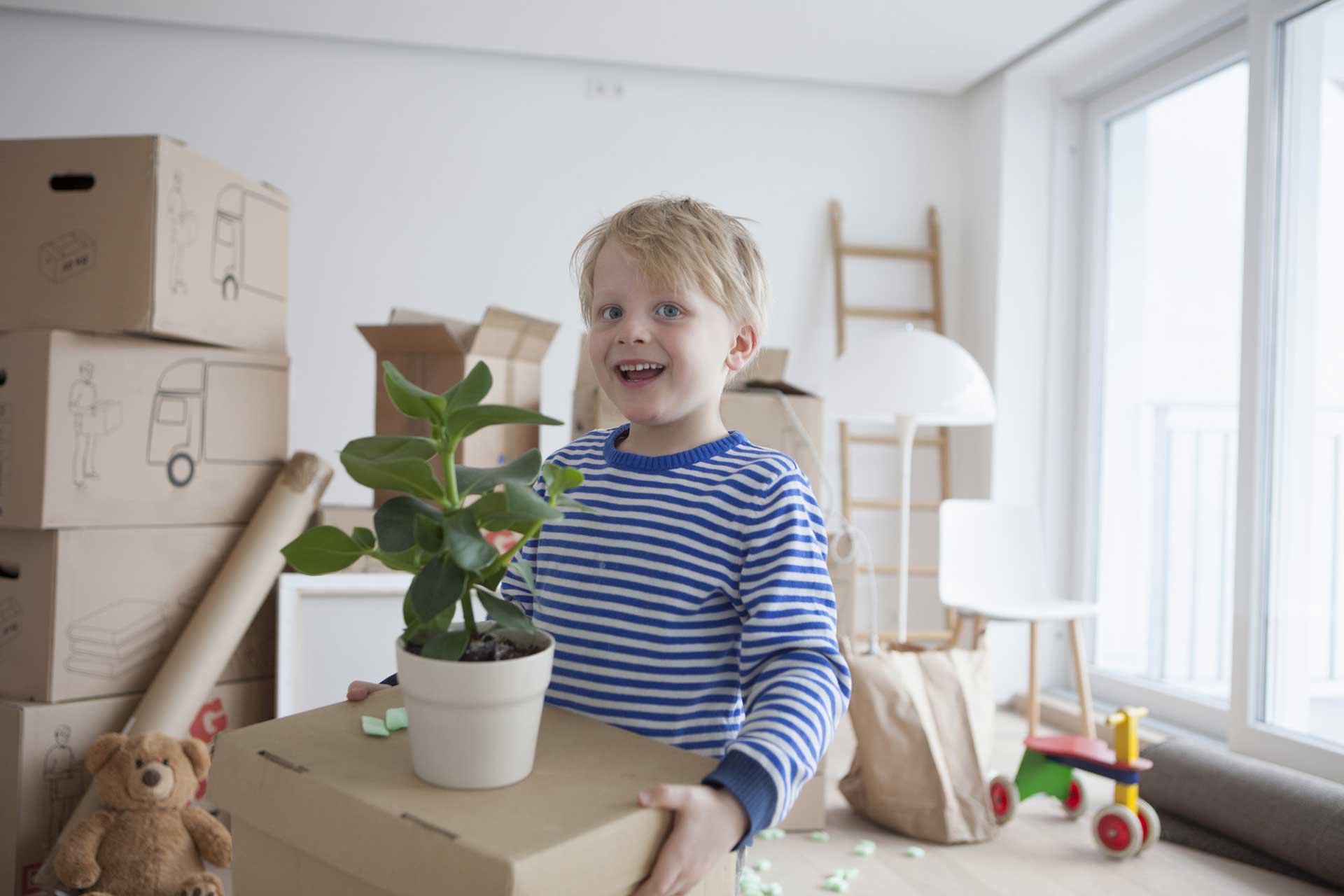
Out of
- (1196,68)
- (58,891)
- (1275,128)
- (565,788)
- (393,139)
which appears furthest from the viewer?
(393,139)

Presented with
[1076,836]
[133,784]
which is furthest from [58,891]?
[1076,836]

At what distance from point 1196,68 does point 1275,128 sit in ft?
1.62

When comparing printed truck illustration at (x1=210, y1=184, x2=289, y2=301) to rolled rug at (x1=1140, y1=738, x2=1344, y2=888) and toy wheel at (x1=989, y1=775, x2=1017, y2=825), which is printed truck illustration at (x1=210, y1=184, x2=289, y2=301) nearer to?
toy wheel at (x1=989, y1=775, x2=1017, y2=825)

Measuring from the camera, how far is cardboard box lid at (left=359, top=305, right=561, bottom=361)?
2145mm

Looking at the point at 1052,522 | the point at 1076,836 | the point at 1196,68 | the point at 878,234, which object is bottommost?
the point at 1076,836

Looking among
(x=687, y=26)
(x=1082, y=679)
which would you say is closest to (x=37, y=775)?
(x=1082, y=679)

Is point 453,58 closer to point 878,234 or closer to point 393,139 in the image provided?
A: point 393,139

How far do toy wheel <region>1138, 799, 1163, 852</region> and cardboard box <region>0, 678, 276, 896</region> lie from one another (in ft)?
7.02

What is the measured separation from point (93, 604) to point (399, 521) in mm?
1498

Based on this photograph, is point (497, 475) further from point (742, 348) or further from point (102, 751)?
point (102, 751)

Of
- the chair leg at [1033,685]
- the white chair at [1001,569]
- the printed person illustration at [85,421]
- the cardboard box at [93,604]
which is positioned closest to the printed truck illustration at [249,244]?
the printed person illustration at [85,421]

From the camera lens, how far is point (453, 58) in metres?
3.54

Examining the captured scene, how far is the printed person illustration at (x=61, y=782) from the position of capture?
5.86 ft

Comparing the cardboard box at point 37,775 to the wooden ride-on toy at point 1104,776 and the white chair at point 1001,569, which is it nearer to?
the wooden ride-on toy at point 1104,776
